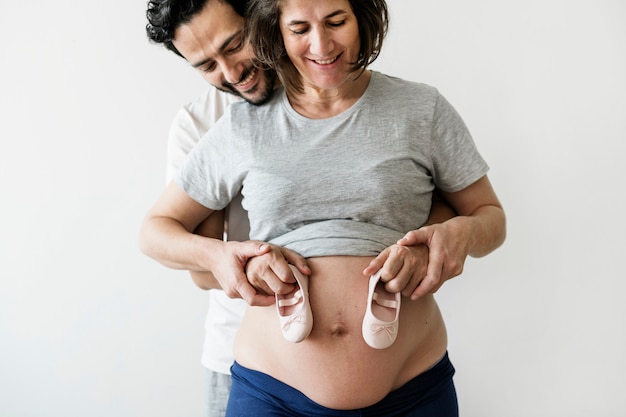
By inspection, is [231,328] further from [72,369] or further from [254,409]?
[72,369]

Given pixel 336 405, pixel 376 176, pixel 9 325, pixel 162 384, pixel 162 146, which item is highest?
pixel 376 176

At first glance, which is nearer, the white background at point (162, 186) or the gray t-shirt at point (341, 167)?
the gray t-shirt at point (341, 167)

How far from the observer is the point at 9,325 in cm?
238

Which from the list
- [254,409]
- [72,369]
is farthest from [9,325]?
A: [254,409]

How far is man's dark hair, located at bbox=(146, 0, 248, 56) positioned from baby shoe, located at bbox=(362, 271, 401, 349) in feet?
2.02

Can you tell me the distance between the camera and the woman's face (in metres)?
1.25

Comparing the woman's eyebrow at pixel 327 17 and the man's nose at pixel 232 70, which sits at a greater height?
the woman's eyebrow at pixel 327 17

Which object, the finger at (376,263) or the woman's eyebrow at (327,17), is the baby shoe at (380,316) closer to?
the finger at (376,263)

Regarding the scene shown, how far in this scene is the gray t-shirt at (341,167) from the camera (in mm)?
1288

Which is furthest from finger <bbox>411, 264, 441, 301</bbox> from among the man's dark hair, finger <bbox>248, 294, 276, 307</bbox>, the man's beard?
the man's dark hair

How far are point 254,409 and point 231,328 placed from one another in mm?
394

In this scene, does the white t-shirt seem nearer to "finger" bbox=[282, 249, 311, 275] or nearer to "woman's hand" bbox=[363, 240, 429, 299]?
"finger" bbox=[282, 249, 311, 275]

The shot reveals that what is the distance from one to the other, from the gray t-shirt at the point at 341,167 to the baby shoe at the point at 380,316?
79 mm

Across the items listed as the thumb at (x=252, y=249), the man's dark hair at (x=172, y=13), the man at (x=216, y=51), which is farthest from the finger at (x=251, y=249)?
the man's dark hair at (x=172, y=13)
